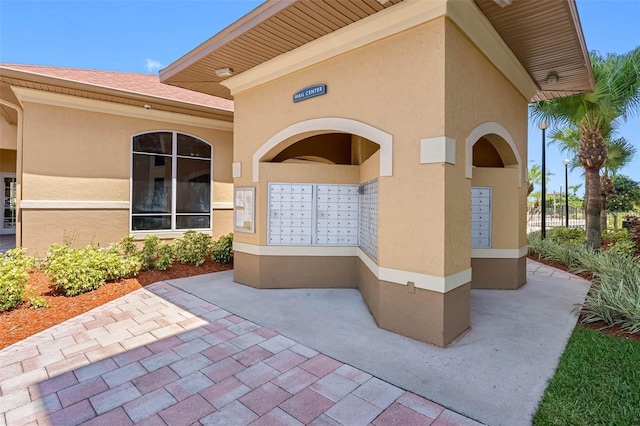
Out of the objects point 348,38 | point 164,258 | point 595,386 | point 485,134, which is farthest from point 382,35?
point 164,258

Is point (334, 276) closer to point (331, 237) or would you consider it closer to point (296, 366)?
point (331, 237)

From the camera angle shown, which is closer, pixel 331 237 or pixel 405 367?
pixel 405 367

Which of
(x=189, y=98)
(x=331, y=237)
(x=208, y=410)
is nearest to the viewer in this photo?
(x=208, y=410)

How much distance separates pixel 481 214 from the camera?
6.84 metres

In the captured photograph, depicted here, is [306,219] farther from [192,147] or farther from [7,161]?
[7,161]

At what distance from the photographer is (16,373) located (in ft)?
11.5

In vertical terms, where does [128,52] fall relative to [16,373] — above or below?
above

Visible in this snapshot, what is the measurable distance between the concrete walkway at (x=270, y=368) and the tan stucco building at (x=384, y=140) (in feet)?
2.21

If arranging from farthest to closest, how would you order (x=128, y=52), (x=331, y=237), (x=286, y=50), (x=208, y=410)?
1. (x=128, y=52)
2. (x=331, y=237)
3. (x=286, y=50)
4. (x=208, y=410)

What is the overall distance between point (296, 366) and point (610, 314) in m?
4.92

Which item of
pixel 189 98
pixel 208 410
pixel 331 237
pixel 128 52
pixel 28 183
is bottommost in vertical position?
pixel 208 410

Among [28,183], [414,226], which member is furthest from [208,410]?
[28,183]

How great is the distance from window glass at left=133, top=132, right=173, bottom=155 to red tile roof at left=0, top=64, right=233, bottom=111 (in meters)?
1.27

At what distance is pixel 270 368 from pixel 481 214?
5.38 metres
